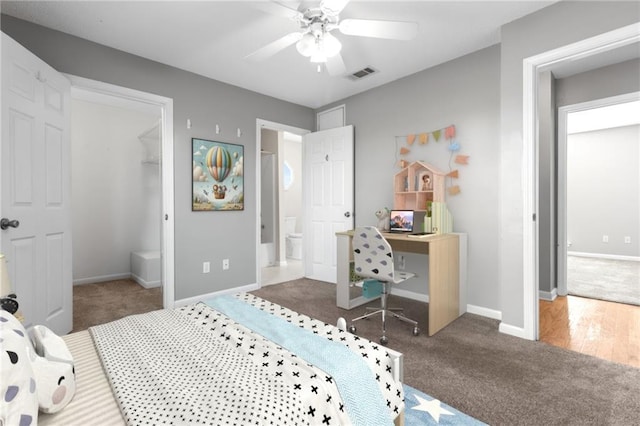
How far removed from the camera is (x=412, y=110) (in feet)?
11.5

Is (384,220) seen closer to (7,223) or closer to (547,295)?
(547,295)

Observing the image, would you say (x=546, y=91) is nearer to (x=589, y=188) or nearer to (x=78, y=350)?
(x=589, y=188)

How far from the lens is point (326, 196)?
14.2 feet

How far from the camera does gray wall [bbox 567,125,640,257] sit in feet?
18.1

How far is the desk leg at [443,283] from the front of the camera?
2.56 metres

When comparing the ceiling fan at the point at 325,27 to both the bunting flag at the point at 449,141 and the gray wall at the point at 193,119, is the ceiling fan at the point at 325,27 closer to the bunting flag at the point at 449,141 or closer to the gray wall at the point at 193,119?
the bunting flag at the point at 449,141

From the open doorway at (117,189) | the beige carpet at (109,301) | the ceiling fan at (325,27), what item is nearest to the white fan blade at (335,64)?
the ceiling fan at (325,27)

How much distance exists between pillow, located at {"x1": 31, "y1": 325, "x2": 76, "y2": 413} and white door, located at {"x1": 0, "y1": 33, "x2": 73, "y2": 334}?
1.41 metres

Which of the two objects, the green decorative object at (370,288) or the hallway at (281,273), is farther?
the hallway at (281,273)

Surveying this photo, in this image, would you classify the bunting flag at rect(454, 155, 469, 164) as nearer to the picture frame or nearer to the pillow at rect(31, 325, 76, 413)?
the picture frame

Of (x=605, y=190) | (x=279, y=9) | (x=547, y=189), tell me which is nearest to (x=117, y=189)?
(x=279, y=9)

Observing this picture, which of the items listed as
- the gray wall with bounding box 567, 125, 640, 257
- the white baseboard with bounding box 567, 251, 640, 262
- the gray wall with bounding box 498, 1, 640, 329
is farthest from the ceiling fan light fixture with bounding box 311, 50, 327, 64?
the white baseboard with bounding box 567, 251, 640, 262

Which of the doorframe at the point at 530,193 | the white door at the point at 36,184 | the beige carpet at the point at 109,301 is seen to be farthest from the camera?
the beige carpet at the point at 109,301

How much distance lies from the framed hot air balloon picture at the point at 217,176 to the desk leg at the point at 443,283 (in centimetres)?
233
